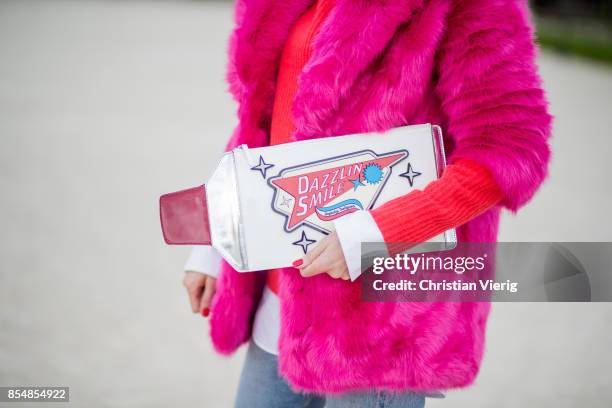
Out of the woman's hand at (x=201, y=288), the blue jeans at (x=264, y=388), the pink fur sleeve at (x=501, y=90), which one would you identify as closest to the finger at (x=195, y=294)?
the woman's hand at (x=201, y=288)

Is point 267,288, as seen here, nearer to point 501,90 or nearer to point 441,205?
point 441,205

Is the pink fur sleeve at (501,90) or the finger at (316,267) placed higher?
the pink fur sleeve at (501,90)

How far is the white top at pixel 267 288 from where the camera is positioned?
2.74 feet

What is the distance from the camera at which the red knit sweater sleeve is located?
837mm

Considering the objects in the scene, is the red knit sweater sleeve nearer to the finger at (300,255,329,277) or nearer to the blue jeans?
the finger at (300,255,329,277)

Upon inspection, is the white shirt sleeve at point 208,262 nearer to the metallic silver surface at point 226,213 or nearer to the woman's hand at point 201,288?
the woman's hand at point 201,288

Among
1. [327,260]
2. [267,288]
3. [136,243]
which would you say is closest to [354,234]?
[327,260]

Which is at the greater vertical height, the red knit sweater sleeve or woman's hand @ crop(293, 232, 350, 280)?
the red knit sweater sleeve

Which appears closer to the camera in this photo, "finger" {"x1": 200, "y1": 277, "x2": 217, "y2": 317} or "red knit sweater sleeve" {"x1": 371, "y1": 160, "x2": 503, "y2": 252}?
"red knit sweater sleeve" {"x1": 371, "y1": 160, "x2": 503, "y2": 252}

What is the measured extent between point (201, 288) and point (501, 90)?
0.78m

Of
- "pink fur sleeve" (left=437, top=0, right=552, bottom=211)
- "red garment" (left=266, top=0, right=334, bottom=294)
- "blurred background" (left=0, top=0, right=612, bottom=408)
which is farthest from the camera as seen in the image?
"blurred background" (left=0, top=0, right=612, bottom=408)

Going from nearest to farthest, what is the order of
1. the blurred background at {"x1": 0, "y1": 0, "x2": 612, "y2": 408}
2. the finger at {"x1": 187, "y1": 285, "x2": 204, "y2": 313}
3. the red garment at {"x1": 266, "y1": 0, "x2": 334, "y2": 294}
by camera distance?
1. the red garment at {"x1": 266, "y1": 0, "x2": 334, "y2": 294}
2. the finger at {"x1": 187, "y1": 285, "x2": 204, "y2": 313}
3. the blurred background at {"x1": 0, "y1": 0, "x2": 612, "y2": 408}

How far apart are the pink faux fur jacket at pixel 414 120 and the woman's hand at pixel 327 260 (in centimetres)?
7

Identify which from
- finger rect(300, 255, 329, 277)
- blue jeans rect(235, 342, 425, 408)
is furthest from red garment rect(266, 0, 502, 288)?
blue jeans rect(235, 342, 425, 408)
